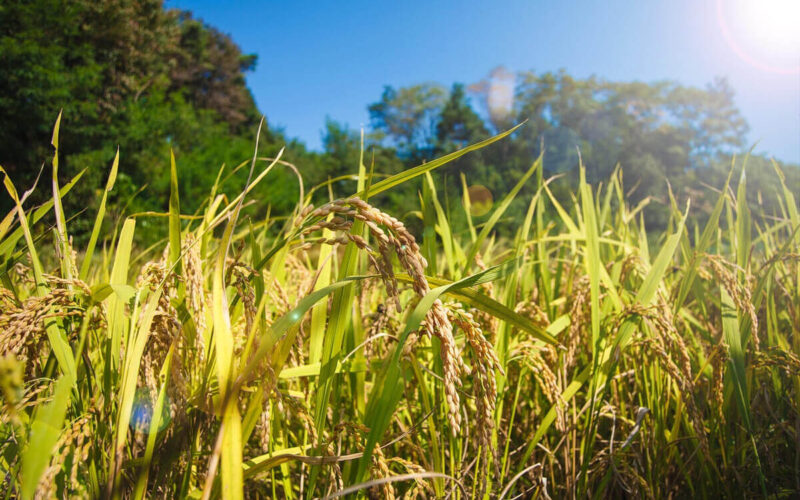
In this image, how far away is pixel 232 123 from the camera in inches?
1212

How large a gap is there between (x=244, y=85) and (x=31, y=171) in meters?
26.1

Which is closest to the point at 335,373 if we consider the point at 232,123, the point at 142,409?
the point at 142,409

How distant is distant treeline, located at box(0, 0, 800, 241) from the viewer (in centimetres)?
1130

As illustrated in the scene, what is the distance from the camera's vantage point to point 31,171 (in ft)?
38.4

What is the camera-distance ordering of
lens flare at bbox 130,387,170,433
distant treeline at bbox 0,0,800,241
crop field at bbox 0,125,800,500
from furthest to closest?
distant treeline at bbox 0,0,800,241 < lens flare at bbox 130,387,170,433 < crop field at bbox 0,125,800,500

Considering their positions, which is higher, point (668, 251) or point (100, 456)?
point (668, 251)

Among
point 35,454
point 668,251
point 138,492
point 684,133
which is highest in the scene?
point 684,133

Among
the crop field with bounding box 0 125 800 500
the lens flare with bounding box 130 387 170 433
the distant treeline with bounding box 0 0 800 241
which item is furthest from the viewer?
the distant treeline with bounding box 0 0 800 241

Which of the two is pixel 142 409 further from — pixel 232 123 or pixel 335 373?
pixel 232 123

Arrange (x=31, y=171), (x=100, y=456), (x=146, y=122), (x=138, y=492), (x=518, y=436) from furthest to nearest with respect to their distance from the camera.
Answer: (x=146, y=122), (x=31, y=171), (x=518, y=436), (x=100, y=456), (x=138, y=492)

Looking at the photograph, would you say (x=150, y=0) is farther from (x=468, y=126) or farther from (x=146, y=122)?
(x=468, y=126)

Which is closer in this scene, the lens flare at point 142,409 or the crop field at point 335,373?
the crop field at point 335,373

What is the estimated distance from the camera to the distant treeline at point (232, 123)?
1130cm

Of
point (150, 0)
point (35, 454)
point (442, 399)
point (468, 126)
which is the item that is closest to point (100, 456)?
point (35, 454)
